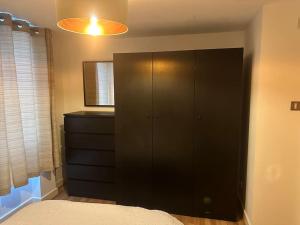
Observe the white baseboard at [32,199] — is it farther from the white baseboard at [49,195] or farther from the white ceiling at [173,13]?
the white ceiling at [173,13]

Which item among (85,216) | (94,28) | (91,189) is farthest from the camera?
(91,189)

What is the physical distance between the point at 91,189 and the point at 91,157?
1.48ft

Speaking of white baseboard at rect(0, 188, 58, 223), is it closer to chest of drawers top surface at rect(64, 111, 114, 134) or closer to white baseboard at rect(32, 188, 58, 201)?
white baseboard at rect(32, 188, 58, 201)

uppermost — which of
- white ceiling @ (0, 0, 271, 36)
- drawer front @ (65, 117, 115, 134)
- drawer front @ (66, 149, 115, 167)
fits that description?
white ceiling @ (0, 0, 271, 36)

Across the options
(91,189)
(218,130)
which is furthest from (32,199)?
(218,130)

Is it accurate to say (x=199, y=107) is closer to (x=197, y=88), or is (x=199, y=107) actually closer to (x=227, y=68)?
(x=197, y=88)

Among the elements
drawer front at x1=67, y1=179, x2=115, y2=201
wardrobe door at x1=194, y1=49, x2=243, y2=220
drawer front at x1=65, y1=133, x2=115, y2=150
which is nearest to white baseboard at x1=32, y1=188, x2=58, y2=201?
drawer front at x1=67, y1=179, x2=115, y2=201

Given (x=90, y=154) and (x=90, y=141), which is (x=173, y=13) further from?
(x=90, y=154)

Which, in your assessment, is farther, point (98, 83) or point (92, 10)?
point (98, 83)

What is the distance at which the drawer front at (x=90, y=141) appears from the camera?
297 cm

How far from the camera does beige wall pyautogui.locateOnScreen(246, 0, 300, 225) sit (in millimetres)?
2041

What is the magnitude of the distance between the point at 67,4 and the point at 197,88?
1722 mm

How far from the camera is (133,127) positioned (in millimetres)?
2773

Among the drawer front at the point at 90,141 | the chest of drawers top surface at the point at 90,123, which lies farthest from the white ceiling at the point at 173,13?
the drawer front at the point at 90,141
